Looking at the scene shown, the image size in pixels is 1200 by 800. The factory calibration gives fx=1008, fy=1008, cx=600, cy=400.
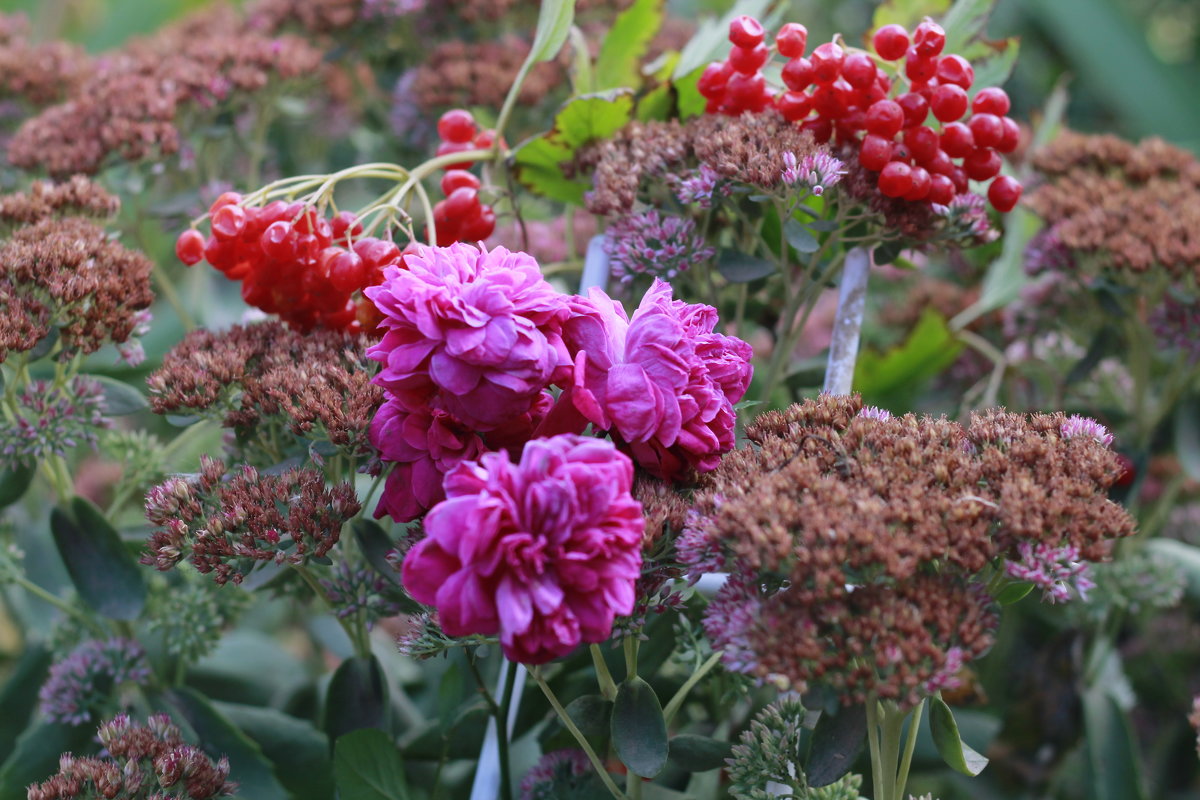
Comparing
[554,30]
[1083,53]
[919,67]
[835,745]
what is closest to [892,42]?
[919,67]

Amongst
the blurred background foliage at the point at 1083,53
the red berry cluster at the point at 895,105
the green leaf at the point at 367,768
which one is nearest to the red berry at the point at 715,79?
the red berry cluster at the point at 895,105

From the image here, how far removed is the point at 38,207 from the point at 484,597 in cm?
47

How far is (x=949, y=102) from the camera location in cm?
63

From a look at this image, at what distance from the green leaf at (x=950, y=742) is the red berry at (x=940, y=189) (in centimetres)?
30

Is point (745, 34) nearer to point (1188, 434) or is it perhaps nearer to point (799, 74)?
point (799, 74)

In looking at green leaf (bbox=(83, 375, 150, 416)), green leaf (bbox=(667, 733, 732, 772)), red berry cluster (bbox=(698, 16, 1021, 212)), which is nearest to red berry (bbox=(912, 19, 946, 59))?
red berry cluster (bbox=(698, 16, 1021, 212))

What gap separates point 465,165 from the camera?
74 centimetres

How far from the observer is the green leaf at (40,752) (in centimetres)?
71

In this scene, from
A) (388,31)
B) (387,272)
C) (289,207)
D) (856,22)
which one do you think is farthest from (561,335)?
(856,22)

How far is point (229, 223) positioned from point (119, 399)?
0.65 ft

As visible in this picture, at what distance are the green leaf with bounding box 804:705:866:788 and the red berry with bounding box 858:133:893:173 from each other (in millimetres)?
319

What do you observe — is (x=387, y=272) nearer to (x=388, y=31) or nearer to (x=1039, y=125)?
(x=388, y=31)

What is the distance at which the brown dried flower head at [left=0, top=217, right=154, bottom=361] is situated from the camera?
0.59m

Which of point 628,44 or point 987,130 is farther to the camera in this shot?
point 628,44
